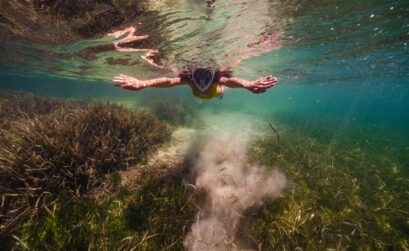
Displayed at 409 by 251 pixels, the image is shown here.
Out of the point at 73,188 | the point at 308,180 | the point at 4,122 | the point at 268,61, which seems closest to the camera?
the point at 73,188

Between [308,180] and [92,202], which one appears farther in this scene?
[308,180]

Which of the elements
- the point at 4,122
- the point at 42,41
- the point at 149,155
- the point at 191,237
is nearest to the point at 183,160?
the point at 149,155

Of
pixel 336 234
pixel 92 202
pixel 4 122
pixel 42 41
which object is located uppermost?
pixel 42 41

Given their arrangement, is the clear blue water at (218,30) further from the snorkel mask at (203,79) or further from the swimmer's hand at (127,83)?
the swimmer's hand at (127,83)

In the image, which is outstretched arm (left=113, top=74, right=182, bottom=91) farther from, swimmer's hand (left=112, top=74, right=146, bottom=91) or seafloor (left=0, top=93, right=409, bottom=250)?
seafloor (left=0, top=93, right=409, bottom=250)

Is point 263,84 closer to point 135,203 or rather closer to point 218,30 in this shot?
point 135,203

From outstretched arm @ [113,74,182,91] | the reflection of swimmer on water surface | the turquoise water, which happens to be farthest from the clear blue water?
outstretched arm @ [113,74,182,91]

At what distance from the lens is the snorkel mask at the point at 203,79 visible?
6.47 meters

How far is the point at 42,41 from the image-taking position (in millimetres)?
12812

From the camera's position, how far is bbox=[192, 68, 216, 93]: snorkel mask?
6473mm

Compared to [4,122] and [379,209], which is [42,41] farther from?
[379,209]

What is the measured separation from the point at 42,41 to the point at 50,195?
1253cm

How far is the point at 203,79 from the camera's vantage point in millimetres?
6531

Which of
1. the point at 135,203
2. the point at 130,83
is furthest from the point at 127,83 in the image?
the point at 135,203
